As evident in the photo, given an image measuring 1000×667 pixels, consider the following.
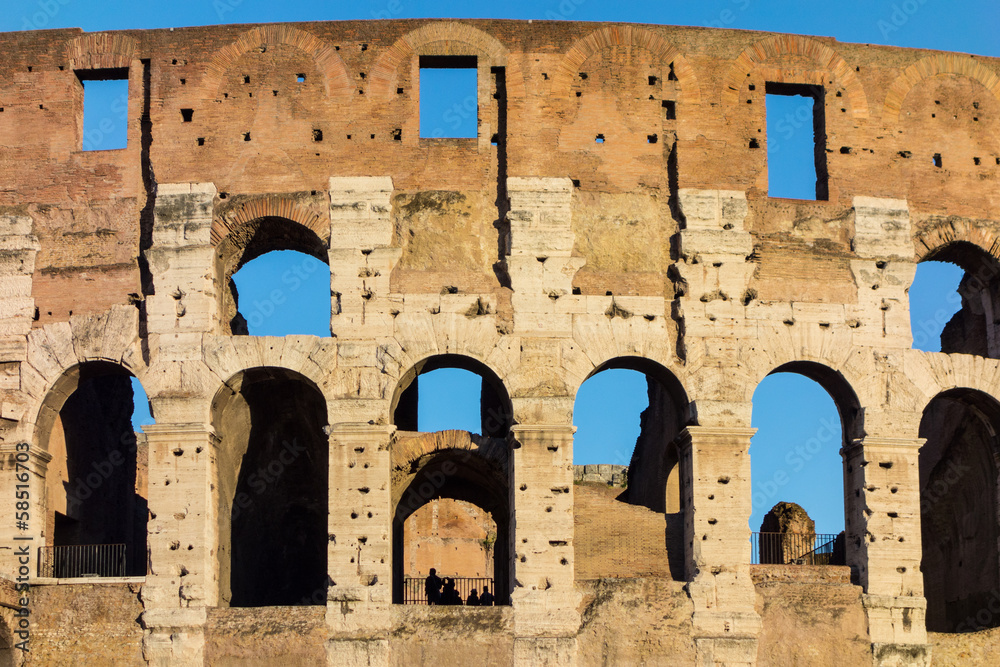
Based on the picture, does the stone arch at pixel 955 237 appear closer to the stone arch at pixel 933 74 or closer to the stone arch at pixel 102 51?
the stone arch at pixel 933 74

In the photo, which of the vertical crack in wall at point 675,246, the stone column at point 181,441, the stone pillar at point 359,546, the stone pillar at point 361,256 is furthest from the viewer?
the vertical crack in wall at point 675,246

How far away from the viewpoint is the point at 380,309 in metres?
19.2

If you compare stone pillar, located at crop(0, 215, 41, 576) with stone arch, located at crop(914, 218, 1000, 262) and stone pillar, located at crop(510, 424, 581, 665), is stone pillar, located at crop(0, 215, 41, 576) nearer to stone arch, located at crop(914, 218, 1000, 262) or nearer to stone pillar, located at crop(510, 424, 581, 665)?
stone pillar, located at crop(510, 424, 581, 665)

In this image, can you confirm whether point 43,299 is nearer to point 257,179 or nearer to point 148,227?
point 148,227

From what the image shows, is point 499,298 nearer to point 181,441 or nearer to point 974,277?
point 181,441

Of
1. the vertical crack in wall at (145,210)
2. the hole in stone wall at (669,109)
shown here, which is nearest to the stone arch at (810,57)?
the hole in stone wall at (669,109)

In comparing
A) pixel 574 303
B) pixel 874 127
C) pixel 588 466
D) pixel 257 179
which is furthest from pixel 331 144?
pixel 588 466

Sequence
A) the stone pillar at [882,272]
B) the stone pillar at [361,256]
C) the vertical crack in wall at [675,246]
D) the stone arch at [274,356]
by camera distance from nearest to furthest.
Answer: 1. the stone arch at [274,356]
2. the stone pillar at [361,256]
3. the vertical crack in wall at [675,246]
4. the stone pillar at [882,272]

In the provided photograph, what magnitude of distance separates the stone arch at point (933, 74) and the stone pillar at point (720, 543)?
4.92m

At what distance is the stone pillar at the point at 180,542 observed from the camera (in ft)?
59.9

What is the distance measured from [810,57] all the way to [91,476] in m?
11.1

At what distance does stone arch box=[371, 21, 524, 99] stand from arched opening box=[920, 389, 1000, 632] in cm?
678

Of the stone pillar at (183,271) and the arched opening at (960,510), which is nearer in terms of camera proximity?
the stone pillar at (183,271)

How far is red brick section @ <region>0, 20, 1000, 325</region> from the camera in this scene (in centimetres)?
1973
